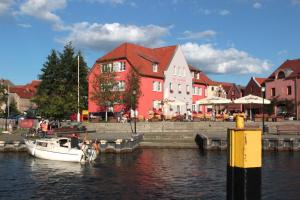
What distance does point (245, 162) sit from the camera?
221 inches

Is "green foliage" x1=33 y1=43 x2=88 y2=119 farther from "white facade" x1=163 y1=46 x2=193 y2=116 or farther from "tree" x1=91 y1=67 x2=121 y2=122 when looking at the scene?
"white facade" x1=163 y1=46 x2=193 y2=116

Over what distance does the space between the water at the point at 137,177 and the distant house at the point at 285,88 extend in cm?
3682

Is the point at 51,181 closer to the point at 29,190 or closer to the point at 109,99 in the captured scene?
the point at 29,190

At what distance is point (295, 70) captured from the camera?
74375 millimetres

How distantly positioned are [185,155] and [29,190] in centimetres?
1743

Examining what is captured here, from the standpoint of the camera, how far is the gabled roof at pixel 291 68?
241ft

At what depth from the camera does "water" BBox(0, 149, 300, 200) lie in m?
19.9

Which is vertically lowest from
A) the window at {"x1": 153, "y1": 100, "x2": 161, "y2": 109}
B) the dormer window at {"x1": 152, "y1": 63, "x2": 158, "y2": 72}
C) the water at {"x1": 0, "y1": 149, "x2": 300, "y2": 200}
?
the water at {"x1": 0, "y1": 149, "x2": 300, "y2": 200}

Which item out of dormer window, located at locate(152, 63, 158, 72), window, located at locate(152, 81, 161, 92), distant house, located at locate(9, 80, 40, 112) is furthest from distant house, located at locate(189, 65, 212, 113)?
distant house, located at locate(9, 80, 40, 112)

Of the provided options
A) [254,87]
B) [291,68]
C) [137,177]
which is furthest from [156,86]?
[137,177]

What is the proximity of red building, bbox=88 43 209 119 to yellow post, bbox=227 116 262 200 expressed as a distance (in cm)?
5752

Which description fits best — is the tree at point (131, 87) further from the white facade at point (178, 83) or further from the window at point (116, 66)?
the white facade at point (178, 83)

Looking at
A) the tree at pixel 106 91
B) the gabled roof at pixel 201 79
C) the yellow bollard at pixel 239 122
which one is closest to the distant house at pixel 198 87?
the gabled roof at pixel 201 79

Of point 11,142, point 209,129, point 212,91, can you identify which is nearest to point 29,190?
point 11,142
